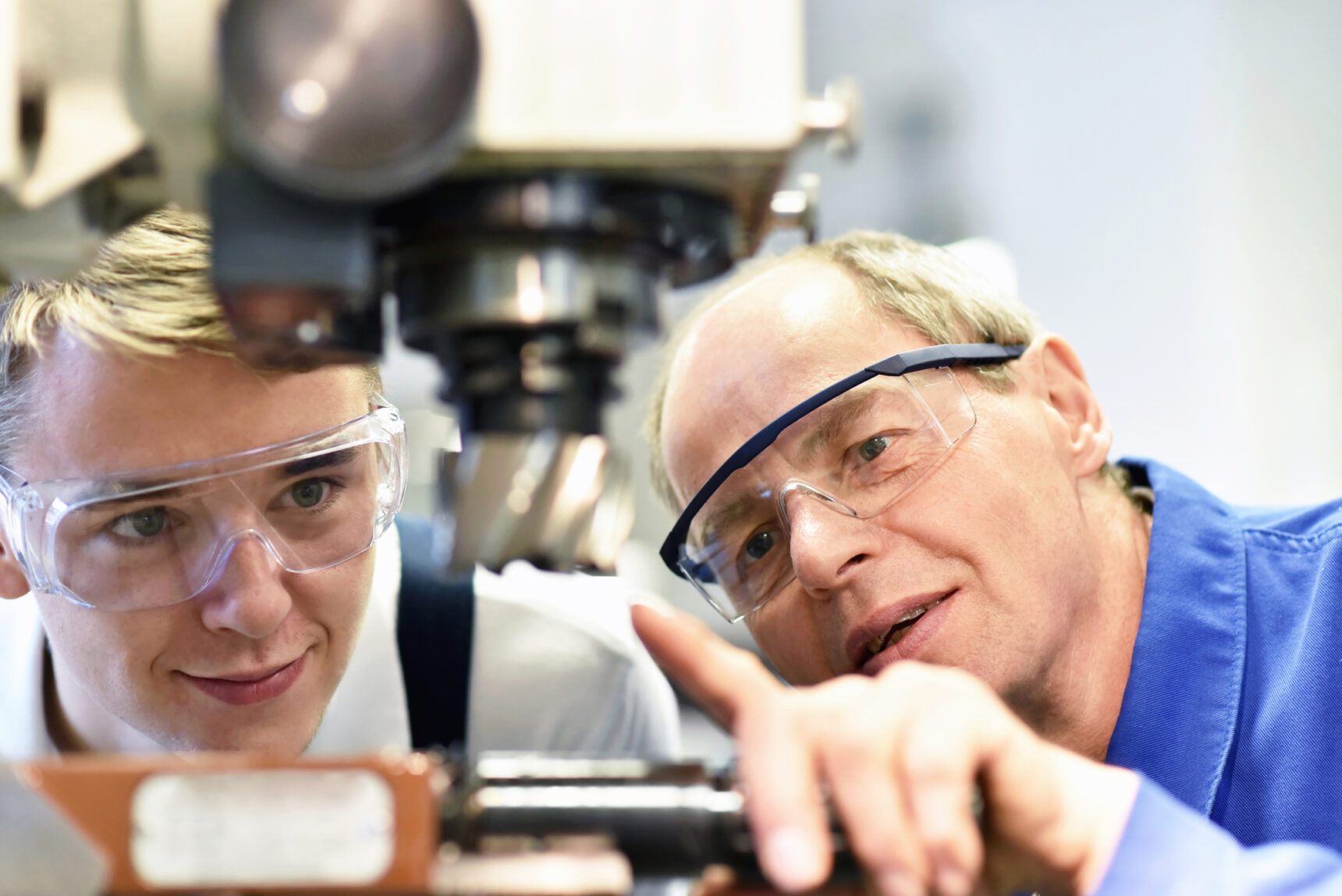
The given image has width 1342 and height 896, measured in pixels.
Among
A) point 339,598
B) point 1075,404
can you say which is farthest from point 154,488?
point 1075,404

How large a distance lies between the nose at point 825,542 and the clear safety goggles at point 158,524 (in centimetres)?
49

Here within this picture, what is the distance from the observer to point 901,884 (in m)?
0.56

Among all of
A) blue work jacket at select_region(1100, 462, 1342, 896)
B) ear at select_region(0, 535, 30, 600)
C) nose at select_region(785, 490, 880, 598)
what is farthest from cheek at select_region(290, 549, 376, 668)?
blue work jacket at select_region(1100, 462, 1342, 896)

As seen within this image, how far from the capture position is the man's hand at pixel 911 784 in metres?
0.57

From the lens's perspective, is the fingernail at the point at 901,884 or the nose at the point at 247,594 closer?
the fingernail at the point at 901,884

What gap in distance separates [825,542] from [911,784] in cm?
60

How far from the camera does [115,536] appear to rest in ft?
3.56

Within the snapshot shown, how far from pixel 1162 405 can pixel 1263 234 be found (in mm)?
474

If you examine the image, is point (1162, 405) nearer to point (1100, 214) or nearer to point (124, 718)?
point (1100, 214)

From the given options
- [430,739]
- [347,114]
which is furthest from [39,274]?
[430,739]

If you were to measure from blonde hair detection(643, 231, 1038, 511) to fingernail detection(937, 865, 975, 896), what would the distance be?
0.83 m

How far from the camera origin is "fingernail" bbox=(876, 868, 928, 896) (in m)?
0.56

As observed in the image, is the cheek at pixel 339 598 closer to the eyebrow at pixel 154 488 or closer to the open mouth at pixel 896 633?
the eyebrow at pixel 154 488

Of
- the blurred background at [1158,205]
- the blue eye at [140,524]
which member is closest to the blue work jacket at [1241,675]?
the blue eye at [140,524]
